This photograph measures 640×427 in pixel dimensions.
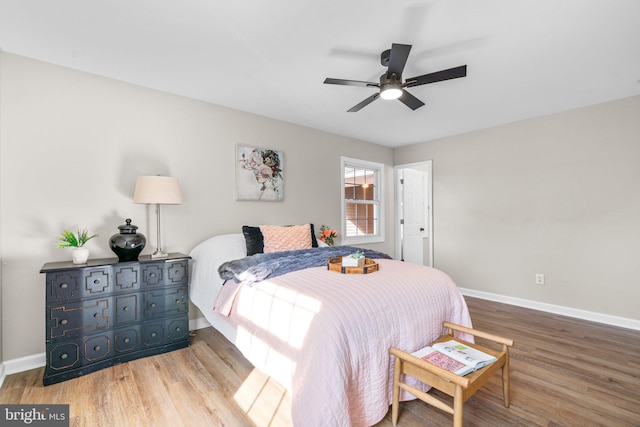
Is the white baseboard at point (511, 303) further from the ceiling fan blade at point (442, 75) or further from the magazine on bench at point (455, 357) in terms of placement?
the ceiling fan blade at point (442, 75)

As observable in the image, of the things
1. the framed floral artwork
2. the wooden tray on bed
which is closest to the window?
the framed floral artwork

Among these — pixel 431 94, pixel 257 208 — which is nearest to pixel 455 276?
pixel 431 94

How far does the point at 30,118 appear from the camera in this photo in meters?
2.33

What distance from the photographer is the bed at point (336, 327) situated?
141 centimetres

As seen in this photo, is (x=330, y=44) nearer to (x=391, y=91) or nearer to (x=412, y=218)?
(x=391, y=91)

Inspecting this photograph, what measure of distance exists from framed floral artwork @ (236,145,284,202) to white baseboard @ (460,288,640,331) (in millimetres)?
3306

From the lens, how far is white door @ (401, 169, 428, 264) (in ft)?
17.8

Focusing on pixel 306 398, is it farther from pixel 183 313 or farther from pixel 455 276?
pixel 455 276

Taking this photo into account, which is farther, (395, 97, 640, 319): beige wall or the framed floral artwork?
the framed floral artwork

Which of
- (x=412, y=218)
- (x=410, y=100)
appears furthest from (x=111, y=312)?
(x=412, y=218)

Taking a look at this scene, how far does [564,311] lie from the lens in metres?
3.55

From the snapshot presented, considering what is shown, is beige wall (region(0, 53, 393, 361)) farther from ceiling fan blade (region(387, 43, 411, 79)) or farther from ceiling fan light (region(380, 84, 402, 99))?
ceiling fan blade (region(387, 43, 411, 79))

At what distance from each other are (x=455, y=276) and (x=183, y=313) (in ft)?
12.9

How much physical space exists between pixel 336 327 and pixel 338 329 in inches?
0.6
